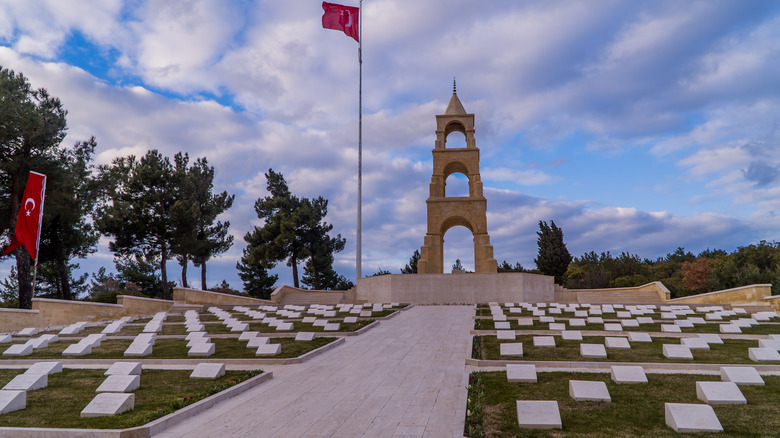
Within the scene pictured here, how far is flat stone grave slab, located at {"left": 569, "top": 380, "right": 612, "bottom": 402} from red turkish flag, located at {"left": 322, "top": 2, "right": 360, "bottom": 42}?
30.8 metres

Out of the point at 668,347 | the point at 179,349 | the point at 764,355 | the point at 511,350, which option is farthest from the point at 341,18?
the point at 764,355

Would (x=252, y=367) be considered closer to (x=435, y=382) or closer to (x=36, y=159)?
(x=435, y=382)

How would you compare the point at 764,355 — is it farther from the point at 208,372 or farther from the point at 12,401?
the point at 12,401

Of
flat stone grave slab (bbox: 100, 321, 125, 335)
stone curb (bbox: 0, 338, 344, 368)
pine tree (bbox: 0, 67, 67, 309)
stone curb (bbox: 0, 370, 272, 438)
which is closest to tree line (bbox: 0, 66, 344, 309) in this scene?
pine tree (bbox: 0, 67, 67, 309)

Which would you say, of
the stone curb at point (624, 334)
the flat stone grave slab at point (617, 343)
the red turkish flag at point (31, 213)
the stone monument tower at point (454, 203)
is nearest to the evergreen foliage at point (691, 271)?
the stone monument tower at point (454, 203)

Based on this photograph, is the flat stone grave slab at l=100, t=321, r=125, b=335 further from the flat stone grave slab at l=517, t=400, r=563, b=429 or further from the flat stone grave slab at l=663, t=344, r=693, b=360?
the flat stone grave slab at l=663, t=344, r=693, b=360

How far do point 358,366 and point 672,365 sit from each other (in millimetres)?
6410

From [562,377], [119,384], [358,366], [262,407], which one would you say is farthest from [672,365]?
[119,384]

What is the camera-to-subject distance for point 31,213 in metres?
24.7

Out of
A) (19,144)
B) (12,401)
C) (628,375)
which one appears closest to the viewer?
(12,401)

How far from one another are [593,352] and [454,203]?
96.5 feet

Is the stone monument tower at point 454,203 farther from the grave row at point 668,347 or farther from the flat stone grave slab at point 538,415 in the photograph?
the flat stone grave slab at point 538,415

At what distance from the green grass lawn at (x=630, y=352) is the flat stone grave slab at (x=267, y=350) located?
190 inches

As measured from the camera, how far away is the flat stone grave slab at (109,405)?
279 inches
